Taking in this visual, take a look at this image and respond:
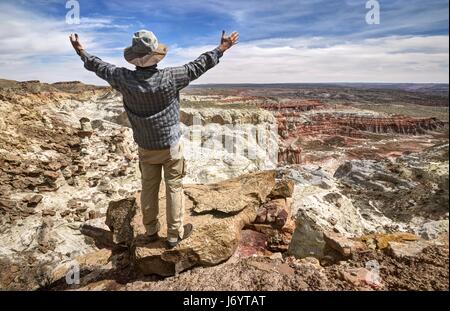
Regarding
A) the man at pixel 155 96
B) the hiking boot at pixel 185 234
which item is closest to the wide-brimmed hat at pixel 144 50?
the man at pixel 155 96

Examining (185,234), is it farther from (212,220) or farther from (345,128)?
(345,128)

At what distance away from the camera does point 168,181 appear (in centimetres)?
291

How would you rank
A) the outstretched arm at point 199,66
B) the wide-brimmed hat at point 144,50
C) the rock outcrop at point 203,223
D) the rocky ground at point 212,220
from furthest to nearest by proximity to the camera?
the rock outcrop at point 203,223
the rocky ground at point 212,220
the outstretched arm at point 199,66
the wide-brimmed hat at point 144,50

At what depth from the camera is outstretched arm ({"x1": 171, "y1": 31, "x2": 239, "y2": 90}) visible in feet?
8.68

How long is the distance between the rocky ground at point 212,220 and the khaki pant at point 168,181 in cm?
28

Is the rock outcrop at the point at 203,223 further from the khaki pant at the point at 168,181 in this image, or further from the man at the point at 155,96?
the man at the point at 155,96

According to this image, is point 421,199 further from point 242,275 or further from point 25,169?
point 25,169

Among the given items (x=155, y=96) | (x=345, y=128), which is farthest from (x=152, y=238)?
(x=345, y=128)

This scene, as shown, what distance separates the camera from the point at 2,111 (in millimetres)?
9141

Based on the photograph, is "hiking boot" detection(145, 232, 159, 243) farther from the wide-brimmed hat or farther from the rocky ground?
the wide-brimmed hat

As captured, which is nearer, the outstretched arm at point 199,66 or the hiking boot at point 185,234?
the outstretched arm at point 199,66

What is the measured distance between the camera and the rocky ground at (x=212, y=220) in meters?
2.85

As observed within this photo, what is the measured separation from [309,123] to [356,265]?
48.2 metres
